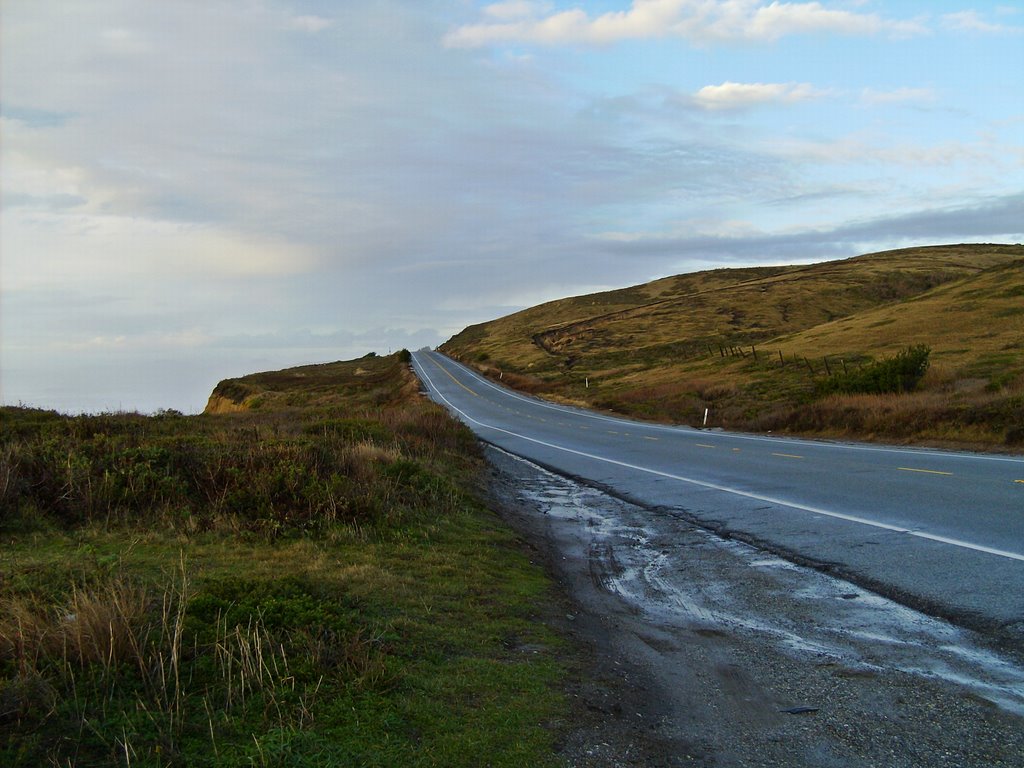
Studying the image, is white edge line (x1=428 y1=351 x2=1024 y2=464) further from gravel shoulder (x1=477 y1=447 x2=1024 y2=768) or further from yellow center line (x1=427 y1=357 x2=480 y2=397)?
yellow center line (x1=427 y1=357 x2=480 y2=397)

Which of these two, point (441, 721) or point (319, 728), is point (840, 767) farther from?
point (319, 728)

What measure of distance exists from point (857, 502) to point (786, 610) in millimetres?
5504

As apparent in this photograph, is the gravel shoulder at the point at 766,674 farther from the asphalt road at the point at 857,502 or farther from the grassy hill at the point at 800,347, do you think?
the grassy hill at the point at 800,347

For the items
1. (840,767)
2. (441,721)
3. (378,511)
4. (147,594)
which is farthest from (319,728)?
(378,511)

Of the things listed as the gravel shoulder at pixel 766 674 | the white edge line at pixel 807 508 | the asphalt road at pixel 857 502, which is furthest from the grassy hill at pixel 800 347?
the gravel shoulder at pixel 766 674

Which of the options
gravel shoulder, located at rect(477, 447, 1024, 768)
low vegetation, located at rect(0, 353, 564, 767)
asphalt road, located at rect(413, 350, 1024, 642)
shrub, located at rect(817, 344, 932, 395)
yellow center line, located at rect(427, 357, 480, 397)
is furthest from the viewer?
yellow center line, located at rect(427, 357, 480, 397)

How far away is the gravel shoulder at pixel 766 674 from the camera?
4.07 meters

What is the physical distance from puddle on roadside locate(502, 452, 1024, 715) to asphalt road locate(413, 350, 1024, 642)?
1.30ft

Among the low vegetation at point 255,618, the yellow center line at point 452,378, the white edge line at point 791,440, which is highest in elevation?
the yellow center line at point 452,378

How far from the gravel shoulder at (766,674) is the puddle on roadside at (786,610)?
18 mm

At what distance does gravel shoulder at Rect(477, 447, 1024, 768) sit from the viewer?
4.07 meters

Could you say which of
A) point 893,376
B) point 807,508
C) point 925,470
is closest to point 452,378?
point 893,376

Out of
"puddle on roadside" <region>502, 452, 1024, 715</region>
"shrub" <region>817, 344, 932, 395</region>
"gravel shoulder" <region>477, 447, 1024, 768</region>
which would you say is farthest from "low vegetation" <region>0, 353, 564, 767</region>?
"shrub" <region>817, 344, 932, 395</region>

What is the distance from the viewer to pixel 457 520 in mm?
10219
